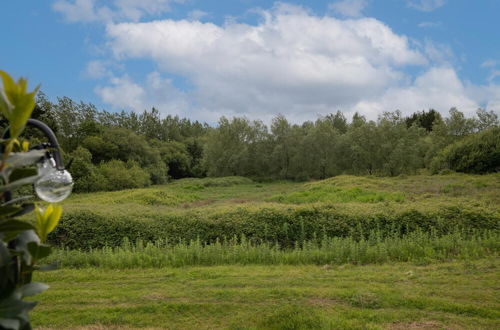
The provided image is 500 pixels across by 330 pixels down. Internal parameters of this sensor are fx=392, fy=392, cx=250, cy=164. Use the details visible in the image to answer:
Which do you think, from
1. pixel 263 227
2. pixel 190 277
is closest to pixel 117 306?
pixel 190 277

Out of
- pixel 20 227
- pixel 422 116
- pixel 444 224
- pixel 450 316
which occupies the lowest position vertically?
pixel 450 316

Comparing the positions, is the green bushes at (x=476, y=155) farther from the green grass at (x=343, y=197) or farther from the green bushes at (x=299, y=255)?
the green bushes at (x=299, y=255)

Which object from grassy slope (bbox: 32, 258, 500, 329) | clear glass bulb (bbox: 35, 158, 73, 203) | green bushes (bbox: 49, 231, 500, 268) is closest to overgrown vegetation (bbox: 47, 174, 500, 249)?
green bushes (bbox: 49, 231, 500, 268)

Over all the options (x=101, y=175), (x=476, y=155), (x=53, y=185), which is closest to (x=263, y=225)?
(x=53, y=185)

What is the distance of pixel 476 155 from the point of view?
29.1 m

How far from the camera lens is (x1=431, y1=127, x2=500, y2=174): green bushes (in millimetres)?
28642

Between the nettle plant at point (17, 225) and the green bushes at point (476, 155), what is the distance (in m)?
32.6

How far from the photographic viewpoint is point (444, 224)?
1035 centimetres

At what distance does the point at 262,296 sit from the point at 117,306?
80.4 inches

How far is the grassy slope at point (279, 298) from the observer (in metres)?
4.82

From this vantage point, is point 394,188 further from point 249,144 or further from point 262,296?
point 249,144

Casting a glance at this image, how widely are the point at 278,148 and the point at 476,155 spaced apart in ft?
62.6

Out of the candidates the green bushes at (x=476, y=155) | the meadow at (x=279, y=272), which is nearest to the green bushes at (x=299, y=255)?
the meadow at (x=279, y=272)

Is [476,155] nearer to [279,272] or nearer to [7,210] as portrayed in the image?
[279,272]
